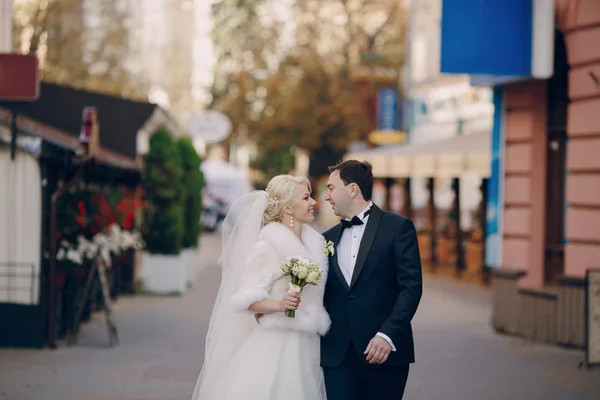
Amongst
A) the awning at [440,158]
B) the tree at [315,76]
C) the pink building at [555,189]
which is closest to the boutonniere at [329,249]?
the pink building at [555,189]

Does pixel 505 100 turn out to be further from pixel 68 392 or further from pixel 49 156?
pixel 68 392

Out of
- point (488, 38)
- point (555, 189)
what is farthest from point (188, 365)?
point (555, 189)

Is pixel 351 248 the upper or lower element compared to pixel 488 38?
lower

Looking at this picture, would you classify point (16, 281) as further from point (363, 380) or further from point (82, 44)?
point (82, 44)

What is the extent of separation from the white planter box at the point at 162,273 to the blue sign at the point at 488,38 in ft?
26.3

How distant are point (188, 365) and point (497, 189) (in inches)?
232

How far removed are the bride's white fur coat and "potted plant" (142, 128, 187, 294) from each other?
13901 millimetres

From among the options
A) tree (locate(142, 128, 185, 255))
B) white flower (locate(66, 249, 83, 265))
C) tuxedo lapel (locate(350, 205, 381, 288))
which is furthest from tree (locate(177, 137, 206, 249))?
tuxedo lapel (locate(350, 205, 381, 288))

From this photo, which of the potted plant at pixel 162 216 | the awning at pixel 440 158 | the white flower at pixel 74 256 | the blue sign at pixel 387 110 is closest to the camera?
the white flower at pixel 74 256

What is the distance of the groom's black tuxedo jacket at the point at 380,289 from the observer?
639 centimetres

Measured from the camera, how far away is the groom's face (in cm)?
652

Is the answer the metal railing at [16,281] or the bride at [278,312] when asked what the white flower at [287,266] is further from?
the metal railing at [16,281]

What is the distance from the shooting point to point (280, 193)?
6816mm

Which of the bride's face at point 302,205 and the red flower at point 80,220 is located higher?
the bride's face at point 302,205
